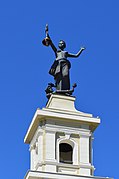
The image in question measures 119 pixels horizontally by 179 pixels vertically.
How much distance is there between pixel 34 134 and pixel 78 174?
352 cm

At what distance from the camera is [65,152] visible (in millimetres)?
37281

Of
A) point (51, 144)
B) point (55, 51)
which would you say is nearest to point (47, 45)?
point (55, 51)

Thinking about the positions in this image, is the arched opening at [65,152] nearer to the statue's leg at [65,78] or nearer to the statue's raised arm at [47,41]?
the statue's leg at [65,78]

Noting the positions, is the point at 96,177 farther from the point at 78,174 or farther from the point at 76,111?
the point at 76,111

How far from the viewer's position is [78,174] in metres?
35.5

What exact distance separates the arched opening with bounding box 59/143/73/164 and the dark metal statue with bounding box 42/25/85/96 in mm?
2873

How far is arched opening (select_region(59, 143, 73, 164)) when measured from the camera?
36844 millimetres

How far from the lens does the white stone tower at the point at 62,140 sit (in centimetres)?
3541

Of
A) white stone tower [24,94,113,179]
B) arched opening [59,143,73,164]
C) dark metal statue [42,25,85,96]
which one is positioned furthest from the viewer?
dark metal statue [42,25,85,96]

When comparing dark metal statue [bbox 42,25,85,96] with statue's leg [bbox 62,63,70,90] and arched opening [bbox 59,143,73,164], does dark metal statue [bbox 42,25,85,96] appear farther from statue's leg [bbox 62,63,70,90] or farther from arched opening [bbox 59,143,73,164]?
arched opening [bbox 59,143,73,164]

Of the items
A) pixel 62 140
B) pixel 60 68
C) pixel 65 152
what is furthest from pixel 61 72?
pixel 65 152

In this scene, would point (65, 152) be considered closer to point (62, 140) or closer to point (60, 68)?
point (62, 140)

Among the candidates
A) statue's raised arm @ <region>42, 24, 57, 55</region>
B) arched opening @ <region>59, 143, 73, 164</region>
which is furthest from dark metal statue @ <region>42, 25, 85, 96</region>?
arched opening @ <region>59, 143, 73, 164</region>

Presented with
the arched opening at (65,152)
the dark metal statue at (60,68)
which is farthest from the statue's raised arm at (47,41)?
the arched opening at (65,152)
